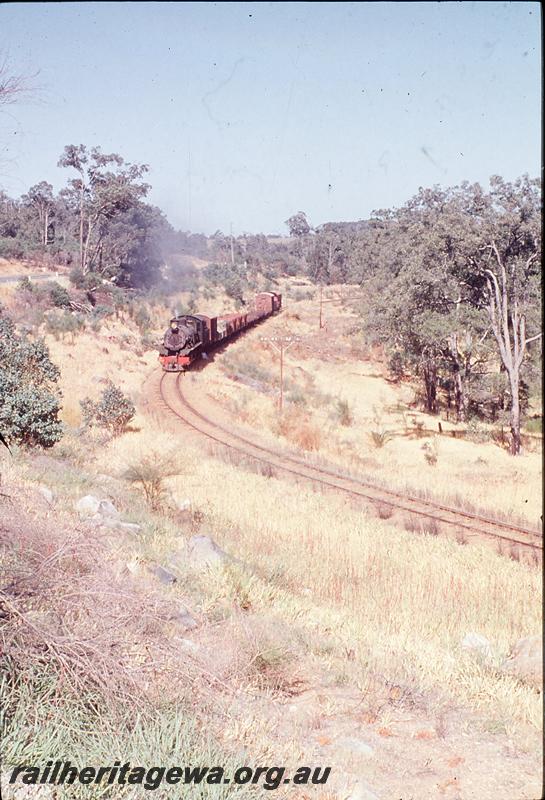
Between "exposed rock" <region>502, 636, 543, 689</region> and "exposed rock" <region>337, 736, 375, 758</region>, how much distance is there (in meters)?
2.69

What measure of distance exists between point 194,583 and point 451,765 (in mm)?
4337

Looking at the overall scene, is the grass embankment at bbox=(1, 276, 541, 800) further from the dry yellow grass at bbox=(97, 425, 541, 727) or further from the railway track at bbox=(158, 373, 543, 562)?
the railway track at bbox=(158, 373, 543, 562)

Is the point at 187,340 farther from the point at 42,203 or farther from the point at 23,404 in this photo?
the point at 42,203

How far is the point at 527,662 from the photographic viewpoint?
25.9ft

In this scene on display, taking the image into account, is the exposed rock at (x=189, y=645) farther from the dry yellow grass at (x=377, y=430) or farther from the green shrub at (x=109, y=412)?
the green shrub at (x=109, y=412)

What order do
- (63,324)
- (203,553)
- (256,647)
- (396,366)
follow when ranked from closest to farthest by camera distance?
1. (256,647)
2. (203,553)
3. (63,324)
4. (396,366)

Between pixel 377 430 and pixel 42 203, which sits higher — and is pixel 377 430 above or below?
below

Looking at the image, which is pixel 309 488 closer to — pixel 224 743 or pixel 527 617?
pixel 527 617

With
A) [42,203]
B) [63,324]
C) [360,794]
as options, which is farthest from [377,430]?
[42,203]

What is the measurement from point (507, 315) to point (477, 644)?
16.3 m

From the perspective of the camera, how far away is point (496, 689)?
23.1 ft

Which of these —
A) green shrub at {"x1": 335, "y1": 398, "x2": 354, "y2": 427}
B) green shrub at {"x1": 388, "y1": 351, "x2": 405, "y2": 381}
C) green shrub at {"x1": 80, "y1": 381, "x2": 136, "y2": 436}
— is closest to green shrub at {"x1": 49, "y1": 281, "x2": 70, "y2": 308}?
green shrub at {"x1": 80, "y1": 381, "x2": 136, "y2": 436}

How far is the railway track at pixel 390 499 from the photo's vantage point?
14.9 meters

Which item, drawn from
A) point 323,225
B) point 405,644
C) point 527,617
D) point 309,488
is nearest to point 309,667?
point 405,644
